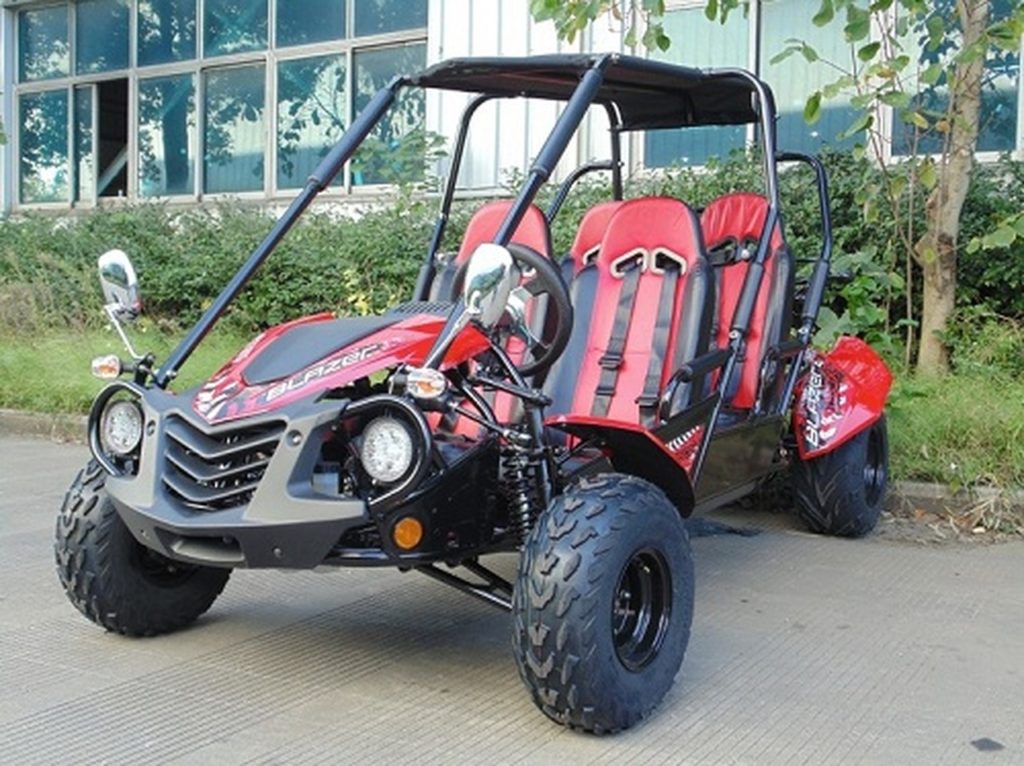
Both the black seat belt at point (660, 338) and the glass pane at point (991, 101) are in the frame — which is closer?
the black seat belt at point (660, 338)

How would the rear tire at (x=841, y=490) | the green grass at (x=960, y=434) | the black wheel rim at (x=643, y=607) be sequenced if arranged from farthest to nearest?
the green grass at (x=960, y=434) → the rear tire at (x=841, y=490) → the black wheel rim at (x=643, y=607)

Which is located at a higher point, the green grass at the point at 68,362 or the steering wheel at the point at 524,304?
the steering wheel at the point at 524,304

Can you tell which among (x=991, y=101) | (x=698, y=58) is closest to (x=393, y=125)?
(x=698, y=58)

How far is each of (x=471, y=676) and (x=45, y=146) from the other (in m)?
12.8

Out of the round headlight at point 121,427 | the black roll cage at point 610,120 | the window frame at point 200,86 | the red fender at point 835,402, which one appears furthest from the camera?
the window frame at point 200,86

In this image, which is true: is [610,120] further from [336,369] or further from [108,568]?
[108,568]

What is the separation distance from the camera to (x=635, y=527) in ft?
10.7

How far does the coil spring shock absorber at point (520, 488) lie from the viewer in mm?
3500

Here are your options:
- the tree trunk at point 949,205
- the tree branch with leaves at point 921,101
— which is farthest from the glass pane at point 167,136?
the tree trunk at point 949,205

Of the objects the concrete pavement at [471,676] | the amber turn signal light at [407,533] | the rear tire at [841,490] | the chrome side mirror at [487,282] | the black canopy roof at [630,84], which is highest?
the black canopy roof at [630,84]

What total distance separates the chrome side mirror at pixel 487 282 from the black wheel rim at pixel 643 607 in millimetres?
761

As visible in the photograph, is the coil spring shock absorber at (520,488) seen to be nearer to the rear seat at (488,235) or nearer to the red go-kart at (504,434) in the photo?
the red go-kart at (504,434)

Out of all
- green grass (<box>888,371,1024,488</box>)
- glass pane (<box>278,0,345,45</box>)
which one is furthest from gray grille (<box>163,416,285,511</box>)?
glass pane (<box>278,0,345,45</box>)

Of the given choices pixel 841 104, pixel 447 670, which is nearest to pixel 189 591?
pixel 447 670
